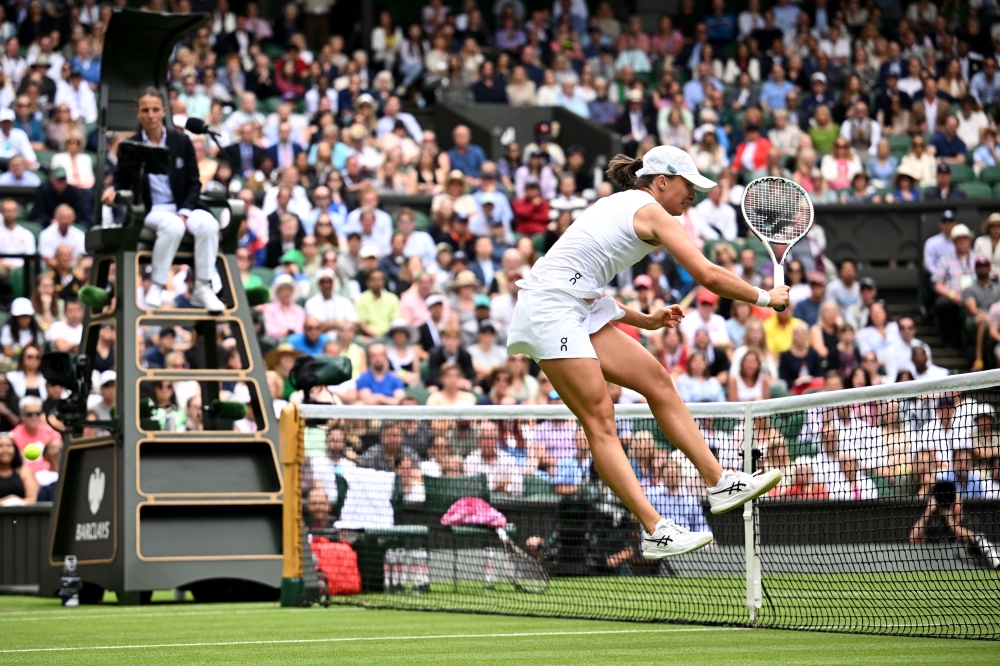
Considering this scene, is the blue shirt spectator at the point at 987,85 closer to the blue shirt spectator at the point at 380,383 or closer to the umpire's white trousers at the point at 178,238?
the blue shirt spectator at the point at 380,383

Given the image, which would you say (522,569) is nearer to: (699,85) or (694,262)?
(694,262)

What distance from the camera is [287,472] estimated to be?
10.3 meters

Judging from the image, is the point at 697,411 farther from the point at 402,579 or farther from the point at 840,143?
the point at 840,143

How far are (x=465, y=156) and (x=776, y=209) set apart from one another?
13.5m

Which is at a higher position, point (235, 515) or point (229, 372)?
point (229, 372)

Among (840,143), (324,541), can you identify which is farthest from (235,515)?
(840,143)

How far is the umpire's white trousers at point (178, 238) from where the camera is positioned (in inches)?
445

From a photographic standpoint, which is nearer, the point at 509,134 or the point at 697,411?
the point at 697,411

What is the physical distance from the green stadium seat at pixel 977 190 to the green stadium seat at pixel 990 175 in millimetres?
295

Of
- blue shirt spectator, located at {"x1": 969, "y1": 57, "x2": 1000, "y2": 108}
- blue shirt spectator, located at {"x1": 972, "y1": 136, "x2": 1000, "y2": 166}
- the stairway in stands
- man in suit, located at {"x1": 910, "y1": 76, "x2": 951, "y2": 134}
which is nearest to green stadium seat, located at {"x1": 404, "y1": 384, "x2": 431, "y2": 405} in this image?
the stairway in stands

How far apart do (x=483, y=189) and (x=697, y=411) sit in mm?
11155

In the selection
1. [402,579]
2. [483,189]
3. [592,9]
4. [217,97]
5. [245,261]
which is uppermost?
[592,9]

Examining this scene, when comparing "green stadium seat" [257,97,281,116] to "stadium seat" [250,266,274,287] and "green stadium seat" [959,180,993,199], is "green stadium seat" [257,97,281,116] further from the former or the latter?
"green stadium seat" [959,180,993,199]

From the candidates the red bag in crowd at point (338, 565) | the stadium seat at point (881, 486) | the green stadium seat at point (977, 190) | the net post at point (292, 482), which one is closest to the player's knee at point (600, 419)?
the stadium seat at point (881, 486)
